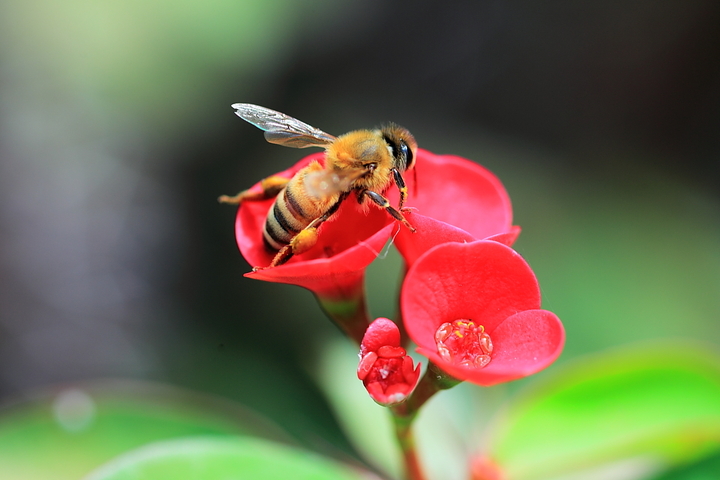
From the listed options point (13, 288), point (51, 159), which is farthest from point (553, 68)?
point (13, 288)

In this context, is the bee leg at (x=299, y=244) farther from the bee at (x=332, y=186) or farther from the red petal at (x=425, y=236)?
the red petal at (x=425, y=236)

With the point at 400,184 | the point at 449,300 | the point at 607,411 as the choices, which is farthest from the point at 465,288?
the point at 607,411

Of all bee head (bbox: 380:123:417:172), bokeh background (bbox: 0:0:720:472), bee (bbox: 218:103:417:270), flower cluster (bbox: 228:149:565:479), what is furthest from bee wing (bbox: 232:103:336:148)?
bokeh background (bbox: 0:0:720:472)

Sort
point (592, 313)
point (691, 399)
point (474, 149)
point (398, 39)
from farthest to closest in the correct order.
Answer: point (398, 39) < point (474, 149) < point (592, 313) < point (691, 399)

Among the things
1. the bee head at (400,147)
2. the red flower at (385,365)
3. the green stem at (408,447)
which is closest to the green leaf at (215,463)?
the green stem at (408,447)

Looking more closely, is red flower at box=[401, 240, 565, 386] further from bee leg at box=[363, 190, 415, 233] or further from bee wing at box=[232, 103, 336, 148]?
bee wing at box=[232, 103, 336, 148]

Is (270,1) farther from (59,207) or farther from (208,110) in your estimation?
(59,207)
